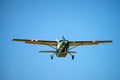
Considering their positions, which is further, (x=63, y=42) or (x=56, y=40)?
(x=56, y=40)

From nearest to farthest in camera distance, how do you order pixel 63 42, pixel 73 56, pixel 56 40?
1. pixel 63 42
2. pixel 56 40
3. pixel 73 56

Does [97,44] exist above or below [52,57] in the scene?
above

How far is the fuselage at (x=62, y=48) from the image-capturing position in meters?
27.6

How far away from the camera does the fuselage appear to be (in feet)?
90.7

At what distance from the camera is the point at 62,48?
27844 millimetres

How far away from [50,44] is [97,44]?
23.2 ft

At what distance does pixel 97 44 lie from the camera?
107 feet

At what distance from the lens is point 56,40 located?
2941cm

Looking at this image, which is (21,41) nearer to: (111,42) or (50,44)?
(50,44)

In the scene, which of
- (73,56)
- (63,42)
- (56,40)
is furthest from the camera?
(73,56)

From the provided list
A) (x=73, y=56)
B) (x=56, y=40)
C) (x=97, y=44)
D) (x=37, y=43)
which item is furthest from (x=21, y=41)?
(x=97, y=44)

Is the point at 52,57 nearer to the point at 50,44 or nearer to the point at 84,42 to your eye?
the point at 50,44

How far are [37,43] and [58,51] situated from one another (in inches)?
177

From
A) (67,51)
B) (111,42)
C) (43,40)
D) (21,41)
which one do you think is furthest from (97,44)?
(21,41)
